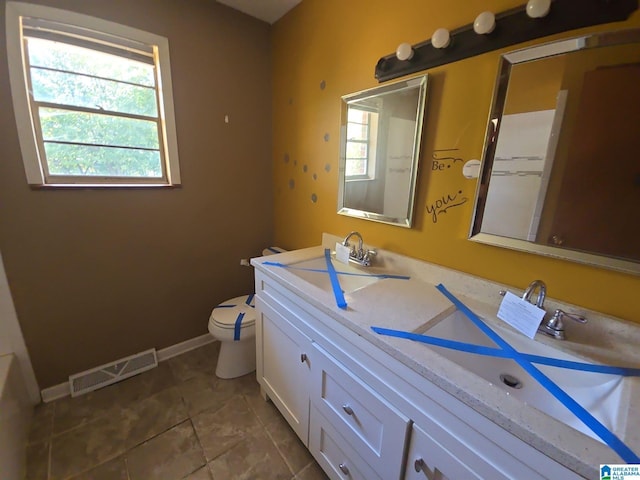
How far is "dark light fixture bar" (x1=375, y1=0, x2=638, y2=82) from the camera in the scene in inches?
28.8

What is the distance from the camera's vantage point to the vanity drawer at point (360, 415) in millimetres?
776

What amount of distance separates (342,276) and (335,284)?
230 mm

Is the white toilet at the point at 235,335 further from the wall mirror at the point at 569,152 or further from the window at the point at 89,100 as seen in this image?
the wall mirror at the point at 569,152

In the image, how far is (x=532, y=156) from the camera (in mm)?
873

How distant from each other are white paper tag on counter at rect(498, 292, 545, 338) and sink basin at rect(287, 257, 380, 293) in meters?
0.53

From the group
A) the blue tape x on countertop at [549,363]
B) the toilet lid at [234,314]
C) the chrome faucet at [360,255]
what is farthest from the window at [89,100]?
the blue tape x on countertop at [549,363]

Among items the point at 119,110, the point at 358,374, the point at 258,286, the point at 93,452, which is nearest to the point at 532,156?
the point at 358,374

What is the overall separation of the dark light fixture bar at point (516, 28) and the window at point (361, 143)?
9.9 inches

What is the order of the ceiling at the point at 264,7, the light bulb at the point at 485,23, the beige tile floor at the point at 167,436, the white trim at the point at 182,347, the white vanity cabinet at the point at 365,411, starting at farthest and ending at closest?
the white trim at the point at 182,347 < the ceiling at the point at 264,7 < the beige tile floor at the point at 167,436 < the light bulb at the point at 485,23 < the white vanity cabinet at the point at 365,411

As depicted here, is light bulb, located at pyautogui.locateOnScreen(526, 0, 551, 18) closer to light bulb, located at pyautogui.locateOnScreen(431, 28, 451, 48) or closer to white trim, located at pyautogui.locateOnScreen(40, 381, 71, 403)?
light bulb, located at pyautogui.locateOnScreen(431, 28, 451, 48)

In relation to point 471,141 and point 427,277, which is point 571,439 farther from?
point 471,141

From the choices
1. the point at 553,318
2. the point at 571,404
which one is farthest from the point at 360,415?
the point at 553,318

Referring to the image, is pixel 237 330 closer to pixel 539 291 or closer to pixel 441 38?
pixel 539 291

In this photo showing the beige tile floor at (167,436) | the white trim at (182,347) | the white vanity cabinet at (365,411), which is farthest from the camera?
the white trim at (182,347)
